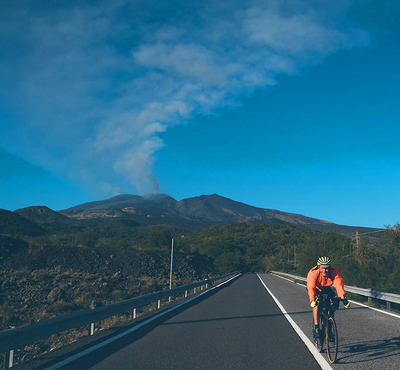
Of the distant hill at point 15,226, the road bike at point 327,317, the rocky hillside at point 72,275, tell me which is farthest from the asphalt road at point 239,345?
the distant hill at point 15,226

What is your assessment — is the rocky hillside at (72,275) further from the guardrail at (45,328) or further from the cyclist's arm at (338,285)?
the cyclist's arm at (338,285)

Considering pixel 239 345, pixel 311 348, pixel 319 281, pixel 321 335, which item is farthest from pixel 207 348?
pixel 319 281

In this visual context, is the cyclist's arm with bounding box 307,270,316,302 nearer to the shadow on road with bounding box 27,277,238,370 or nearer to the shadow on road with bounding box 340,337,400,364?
the shadow on road with bounding box 340,337,400,364

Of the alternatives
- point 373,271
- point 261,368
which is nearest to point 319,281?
point 261,368

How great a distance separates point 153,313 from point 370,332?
22.9 ft

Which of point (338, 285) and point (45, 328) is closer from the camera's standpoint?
point (338, 285)

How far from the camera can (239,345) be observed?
7.59 meters

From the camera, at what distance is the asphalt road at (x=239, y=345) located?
6.09 m

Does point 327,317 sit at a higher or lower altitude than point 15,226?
lower

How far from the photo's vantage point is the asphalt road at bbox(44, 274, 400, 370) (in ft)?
20.0

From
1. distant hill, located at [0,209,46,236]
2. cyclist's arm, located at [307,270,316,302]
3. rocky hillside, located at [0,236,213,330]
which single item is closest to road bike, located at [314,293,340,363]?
cyclist's arm, located at [307,270,316,302]

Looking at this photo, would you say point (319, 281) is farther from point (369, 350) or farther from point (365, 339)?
point (365, 339)

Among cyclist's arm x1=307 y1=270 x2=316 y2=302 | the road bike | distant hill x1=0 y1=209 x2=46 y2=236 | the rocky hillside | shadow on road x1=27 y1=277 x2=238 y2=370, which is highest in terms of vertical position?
distant hill x1=0 y1=209 x2=46 y2=236

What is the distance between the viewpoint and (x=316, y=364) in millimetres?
6109
